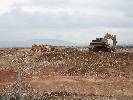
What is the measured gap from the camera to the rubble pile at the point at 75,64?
3016cm

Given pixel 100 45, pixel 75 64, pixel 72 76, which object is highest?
pixel 100 45

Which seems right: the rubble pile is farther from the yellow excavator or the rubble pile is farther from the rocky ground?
the yellow excavator

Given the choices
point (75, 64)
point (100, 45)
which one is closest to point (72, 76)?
point (75, 64)

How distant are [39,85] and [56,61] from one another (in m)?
11.8

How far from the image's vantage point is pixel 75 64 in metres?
33.1

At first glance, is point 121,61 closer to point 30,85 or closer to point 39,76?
point 39,76

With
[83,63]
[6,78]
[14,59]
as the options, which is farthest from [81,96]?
[14,59]

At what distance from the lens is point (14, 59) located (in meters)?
39.0

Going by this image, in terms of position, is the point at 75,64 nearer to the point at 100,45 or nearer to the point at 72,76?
the point at 72,76

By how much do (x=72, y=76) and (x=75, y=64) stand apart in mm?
4818

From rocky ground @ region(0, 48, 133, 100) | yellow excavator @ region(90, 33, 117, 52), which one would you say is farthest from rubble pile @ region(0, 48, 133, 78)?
yellow excavator @ region(90, 33, 117, 52)

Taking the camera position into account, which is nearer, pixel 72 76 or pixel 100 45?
pixel 72 76

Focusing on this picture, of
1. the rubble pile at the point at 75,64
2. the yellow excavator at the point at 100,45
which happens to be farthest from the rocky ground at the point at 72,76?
the yellow excavator at the point at 100,45

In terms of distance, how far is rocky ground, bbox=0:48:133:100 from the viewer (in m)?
21.0
